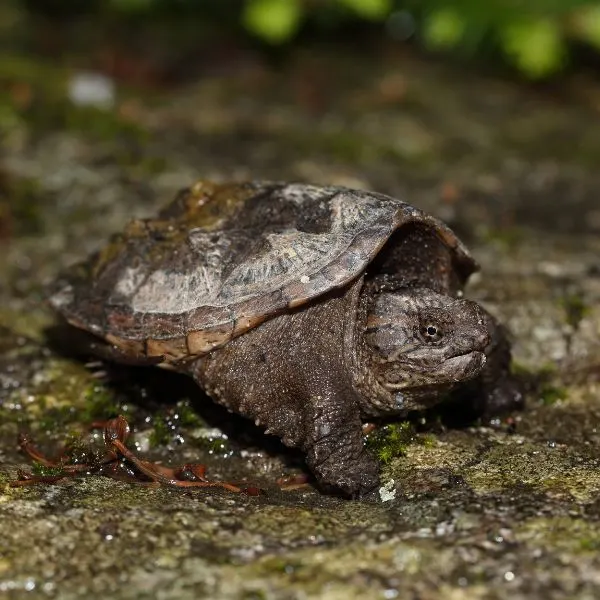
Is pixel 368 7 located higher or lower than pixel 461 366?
higher

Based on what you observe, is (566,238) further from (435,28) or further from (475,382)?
(435,28)

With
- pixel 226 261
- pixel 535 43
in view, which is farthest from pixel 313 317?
pixel 535 43

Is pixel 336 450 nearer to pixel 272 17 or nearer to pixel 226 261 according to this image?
pixel 226 261

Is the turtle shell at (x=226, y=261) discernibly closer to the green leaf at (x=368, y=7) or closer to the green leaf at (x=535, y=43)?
the green leaf at (x=535, y=43)

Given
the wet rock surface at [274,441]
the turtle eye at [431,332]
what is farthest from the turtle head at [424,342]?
the wet rock surface at [274,441]

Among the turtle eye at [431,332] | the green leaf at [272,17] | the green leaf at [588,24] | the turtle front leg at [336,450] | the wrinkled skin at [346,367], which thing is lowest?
the turtle front leg at [336,450]

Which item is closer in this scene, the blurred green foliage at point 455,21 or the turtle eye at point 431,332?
the turtle eye at point 431,332
